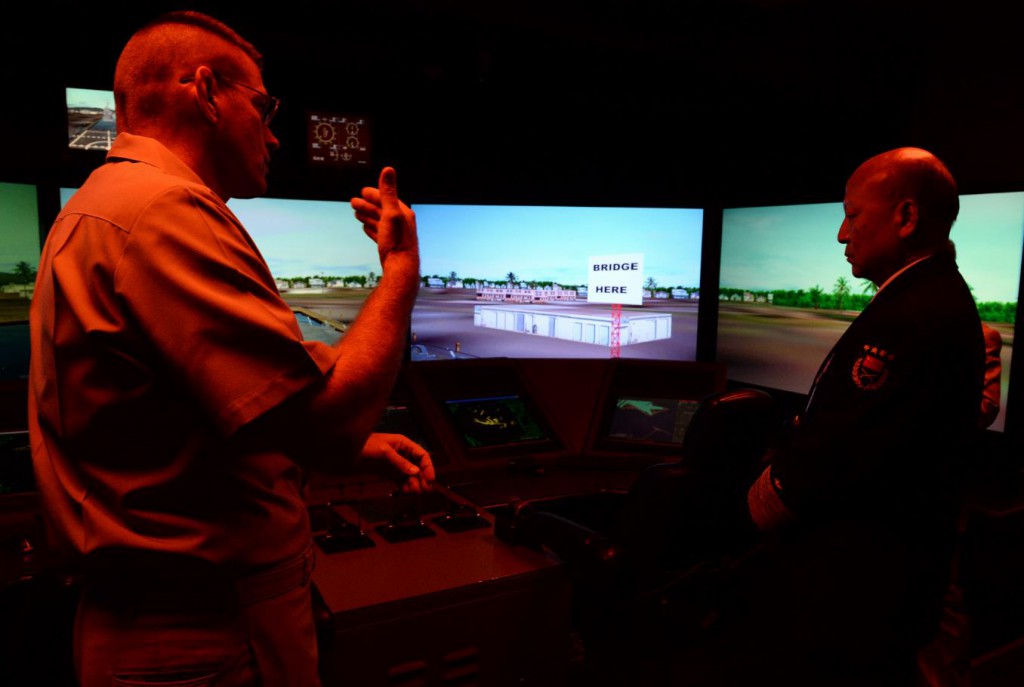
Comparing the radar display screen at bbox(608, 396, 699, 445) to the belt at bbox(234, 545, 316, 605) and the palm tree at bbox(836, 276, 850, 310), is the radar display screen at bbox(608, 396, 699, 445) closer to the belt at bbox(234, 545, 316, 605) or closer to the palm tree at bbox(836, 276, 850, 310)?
the palm tree at bbox(836, 276, 850, 310)

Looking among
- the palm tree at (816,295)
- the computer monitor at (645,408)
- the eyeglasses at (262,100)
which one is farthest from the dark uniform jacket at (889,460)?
the palm tree at (816,295)

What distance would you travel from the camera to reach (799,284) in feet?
11.0

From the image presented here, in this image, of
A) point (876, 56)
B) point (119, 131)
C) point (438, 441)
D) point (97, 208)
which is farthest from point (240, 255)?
point (876, 56)

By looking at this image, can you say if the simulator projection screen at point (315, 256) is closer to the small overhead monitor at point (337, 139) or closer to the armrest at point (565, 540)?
the small overhead monitor at point (337, 139)

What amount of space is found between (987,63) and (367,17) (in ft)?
8.83

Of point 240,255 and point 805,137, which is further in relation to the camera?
point 805,137

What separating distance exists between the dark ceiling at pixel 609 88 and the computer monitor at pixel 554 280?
0.44 ft

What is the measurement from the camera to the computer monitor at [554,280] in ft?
11.4

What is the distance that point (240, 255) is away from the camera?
30.7 inches

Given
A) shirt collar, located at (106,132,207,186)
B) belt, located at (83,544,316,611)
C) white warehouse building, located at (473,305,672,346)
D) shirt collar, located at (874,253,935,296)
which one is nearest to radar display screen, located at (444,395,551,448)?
white warehouse building, located at (473,305,672,346)

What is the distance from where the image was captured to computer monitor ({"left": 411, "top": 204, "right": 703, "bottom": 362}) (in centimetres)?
346

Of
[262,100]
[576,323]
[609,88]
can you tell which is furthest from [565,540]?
[609,88]

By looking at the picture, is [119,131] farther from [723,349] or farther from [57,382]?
[723,349]

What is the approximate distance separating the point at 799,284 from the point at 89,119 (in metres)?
3.43
